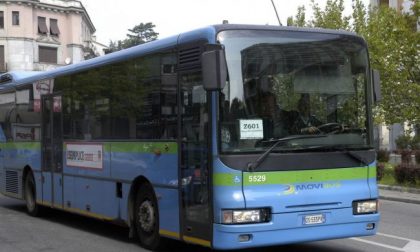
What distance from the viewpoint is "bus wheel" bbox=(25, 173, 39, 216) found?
14.1 meters

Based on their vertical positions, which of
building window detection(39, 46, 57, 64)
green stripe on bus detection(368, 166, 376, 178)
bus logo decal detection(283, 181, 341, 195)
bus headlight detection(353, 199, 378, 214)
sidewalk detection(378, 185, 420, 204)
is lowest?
sidewalk detection(378, 185, 420, 204)

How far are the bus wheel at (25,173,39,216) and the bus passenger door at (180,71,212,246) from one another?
263 inches

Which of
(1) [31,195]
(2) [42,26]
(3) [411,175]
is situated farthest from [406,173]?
(2) [42,26]

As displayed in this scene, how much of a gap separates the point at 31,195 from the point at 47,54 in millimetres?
70570

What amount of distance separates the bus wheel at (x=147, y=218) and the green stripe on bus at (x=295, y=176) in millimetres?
1850

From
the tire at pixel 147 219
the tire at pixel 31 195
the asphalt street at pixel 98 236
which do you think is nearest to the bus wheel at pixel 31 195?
the tire at pixel 31 195

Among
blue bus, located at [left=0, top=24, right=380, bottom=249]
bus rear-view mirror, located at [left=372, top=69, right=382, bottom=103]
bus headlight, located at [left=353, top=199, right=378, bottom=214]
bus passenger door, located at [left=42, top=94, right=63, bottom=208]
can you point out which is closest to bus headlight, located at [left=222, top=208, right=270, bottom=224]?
blue bus, located at [left=0, top=24, right=380, bottom=249]

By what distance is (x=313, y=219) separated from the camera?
7883mm

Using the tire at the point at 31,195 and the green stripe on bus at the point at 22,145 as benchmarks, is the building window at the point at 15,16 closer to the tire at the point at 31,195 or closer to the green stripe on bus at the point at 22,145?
the green stripe on bus at the point at 22,145

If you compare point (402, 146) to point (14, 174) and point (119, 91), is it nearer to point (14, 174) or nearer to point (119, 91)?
point (14, 174)

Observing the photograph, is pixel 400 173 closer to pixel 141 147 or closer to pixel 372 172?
pixel 372 172

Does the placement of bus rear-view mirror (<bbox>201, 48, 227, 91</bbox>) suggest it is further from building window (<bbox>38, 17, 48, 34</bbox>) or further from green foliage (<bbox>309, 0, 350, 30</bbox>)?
building window (<bbox>38, 17, 48, 34</bbox>)

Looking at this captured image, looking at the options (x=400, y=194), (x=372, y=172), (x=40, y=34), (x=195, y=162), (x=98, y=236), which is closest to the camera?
(x=195, y=162)

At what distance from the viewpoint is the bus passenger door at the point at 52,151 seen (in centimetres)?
1261
